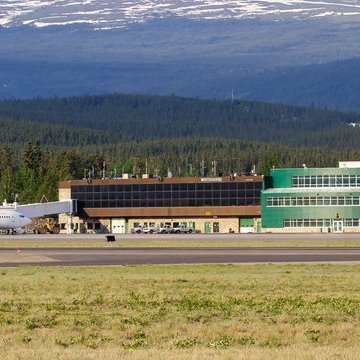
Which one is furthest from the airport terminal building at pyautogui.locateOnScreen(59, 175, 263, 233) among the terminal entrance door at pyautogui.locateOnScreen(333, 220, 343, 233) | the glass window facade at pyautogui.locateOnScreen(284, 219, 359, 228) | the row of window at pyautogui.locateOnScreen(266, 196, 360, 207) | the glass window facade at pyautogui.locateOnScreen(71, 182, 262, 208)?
the terminal entrance door at pyautogui.locateOnScreen(333, 220, 343, 233)

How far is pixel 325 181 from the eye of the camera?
177375mm

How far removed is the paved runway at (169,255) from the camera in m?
85.3

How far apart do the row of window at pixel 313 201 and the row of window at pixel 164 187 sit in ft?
29.0

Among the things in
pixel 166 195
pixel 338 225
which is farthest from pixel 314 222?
pixel 166 195

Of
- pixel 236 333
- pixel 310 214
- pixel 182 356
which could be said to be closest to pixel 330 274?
pixel 236 333

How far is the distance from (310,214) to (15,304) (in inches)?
4827

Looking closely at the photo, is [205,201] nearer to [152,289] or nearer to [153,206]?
[153,206]

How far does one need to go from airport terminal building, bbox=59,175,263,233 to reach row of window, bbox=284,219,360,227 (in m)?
8.03

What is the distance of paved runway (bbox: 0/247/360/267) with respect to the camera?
85312 mm

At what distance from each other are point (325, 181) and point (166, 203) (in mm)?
24241

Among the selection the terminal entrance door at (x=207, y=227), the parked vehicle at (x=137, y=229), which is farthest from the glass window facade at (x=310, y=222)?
the parked vehicle at (x=137, y=229)

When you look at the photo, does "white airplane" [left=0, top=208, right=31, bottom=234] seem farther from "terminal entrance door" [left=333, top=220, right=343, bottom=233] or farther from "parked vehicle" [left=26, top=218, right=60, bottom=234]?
"terminal entrance door" [left=333, top=220, right=343, bottom=233]

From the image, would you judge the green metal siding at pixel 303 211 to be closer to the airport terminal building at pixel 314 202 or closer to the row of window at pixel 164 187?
the airport terminal building at pixel 314 202

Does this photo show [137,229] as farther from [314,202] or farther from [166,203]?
[314,202]
